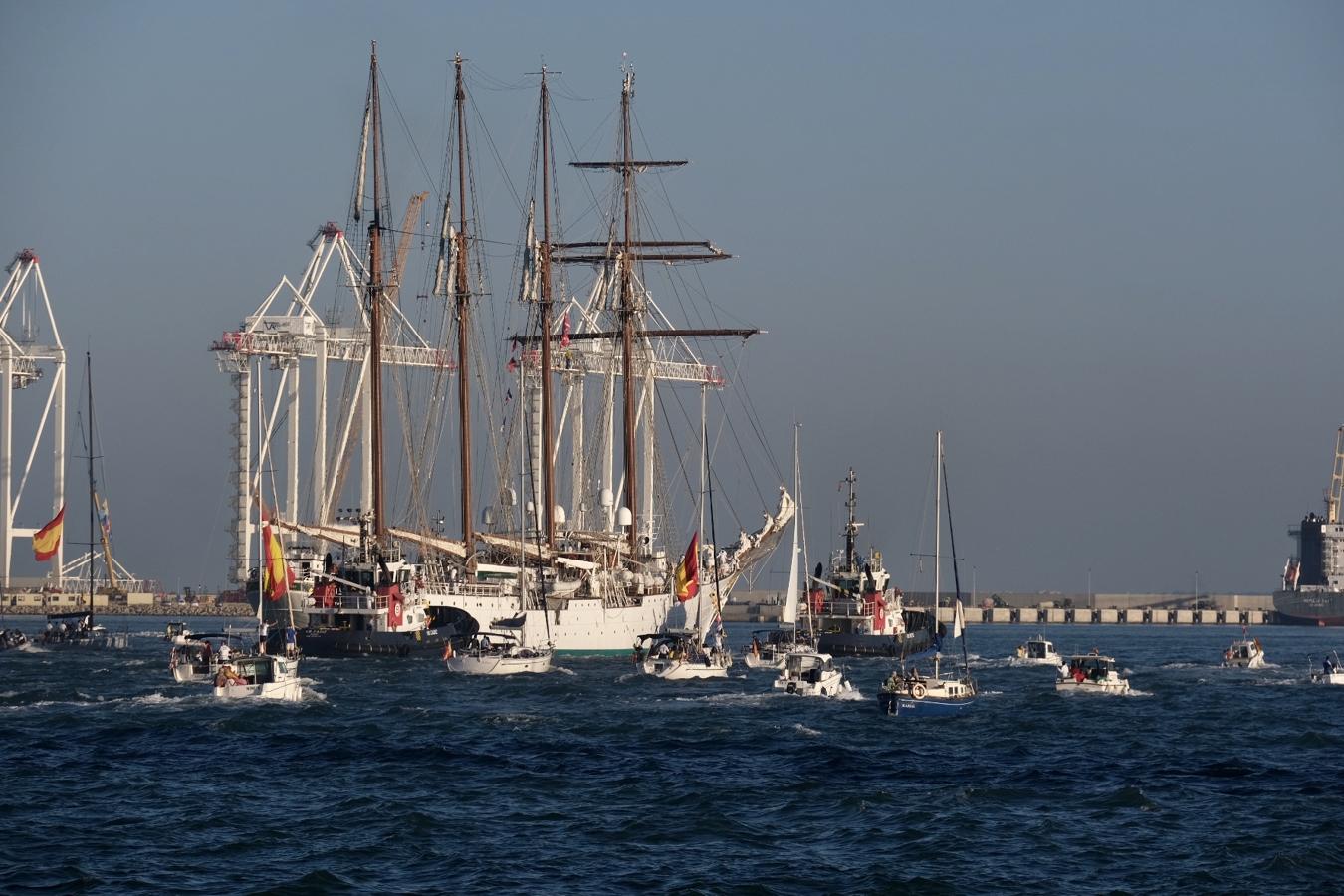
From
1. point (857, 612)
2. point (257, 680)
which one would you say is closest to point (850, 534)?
point (857, 612)

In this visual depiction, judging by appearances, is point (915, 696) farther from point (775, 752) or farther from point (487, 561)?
point (487, 561)

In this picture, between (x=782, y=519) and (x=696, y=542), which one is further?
(x=782, y=519)

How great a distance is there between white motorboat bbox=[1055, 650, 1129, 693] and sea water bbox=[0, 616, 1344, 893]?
9.52 feet

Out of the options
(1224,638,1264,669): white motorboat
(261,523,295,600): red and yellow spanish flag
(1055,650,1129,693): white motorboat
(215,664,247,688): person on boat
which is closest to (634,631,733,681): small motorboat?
(1055,650,1129,693): white motorboat

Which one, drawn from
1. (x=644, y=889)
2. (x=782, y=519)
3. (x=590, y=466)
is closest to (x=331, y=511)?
(x=590, y=466)

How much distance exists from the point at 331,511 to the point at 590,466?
33806mm

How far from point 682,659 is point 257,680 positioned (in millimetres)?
25704

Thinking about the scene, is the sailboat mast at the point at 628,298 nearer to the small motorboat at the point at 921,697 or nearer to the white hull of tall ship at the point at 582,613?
the white hull of tall ship at the point at 582,613

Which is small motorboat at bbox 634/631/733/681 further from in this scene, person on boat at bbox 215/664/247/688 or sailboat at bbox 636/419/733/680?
person on boat at bbox 215/664/247/688

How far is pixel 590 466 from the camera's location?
14938 centimetres

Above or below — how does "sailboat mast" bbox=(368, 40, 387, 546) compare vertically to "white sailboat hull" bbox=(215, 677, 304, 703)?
above

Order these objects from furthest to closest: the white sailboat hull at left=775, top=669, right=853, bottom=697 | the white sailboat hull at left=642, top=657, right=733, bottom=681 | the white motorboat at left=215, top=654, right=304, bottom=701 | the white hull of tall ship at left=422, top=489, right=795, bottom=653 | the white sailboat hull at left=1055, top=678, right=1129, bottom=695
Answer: the white hull of tall ship at left=422, top=489, right=795, bottom=653 < the white sailboat hull at left=642, top=657, right=733, bottom=681 < the white sailboat hull at left=1055, top=678, right=1129, bottom=695 < the white sailboat hull at left=775, top=669, right=853, bottom=697 < the white motorboat at left=215, top=654, right=304, bottom=701

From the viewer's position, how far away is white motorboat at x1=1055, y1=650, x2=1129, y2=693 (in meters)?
89.1

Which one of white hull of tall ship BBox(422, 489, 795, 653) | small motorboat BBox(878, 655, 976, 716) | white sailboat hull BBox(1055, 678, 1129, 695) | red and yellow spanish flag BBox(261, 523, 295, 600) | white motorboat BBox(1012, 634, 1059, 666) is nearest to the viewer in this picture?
small motorboat BBox(878, 655, 976, 716)
